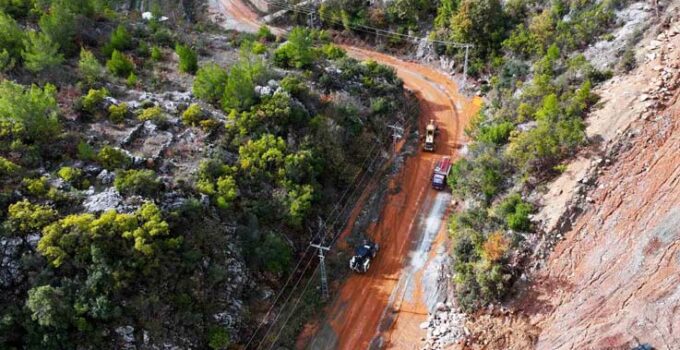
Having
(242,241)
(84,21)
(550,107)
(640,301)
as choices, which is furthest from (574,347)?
(84,21)

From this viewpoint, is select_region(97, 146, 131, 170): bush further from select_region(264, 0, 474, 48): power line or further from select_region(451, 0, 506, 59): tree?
select_region(451, 0, 506, 59): tree

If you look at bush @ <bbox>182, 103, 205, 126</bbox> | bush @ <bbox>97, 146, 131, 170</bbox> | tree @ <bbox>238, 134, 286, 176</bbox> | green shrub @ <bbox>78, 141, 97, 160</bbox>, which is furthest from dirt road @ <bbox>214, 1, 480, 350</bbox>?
green shrub @ <bbox>78, 141, 97, 160</bbox>

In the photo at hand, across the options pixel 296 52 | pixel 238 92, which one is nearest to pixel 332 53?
pixel 296 52

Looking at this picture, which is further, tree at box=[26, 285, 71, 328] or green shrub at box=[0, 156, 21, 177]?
green shrub at box=[0, 156, 21, 177]

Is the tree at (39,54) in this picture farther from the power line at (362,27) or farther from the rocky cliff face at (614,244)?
the rocky cliff face at (614,244)

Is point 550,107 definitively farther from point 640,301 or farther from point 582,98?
point 640,301

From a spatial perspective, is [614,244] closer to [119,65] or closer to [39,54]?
[119,65]
